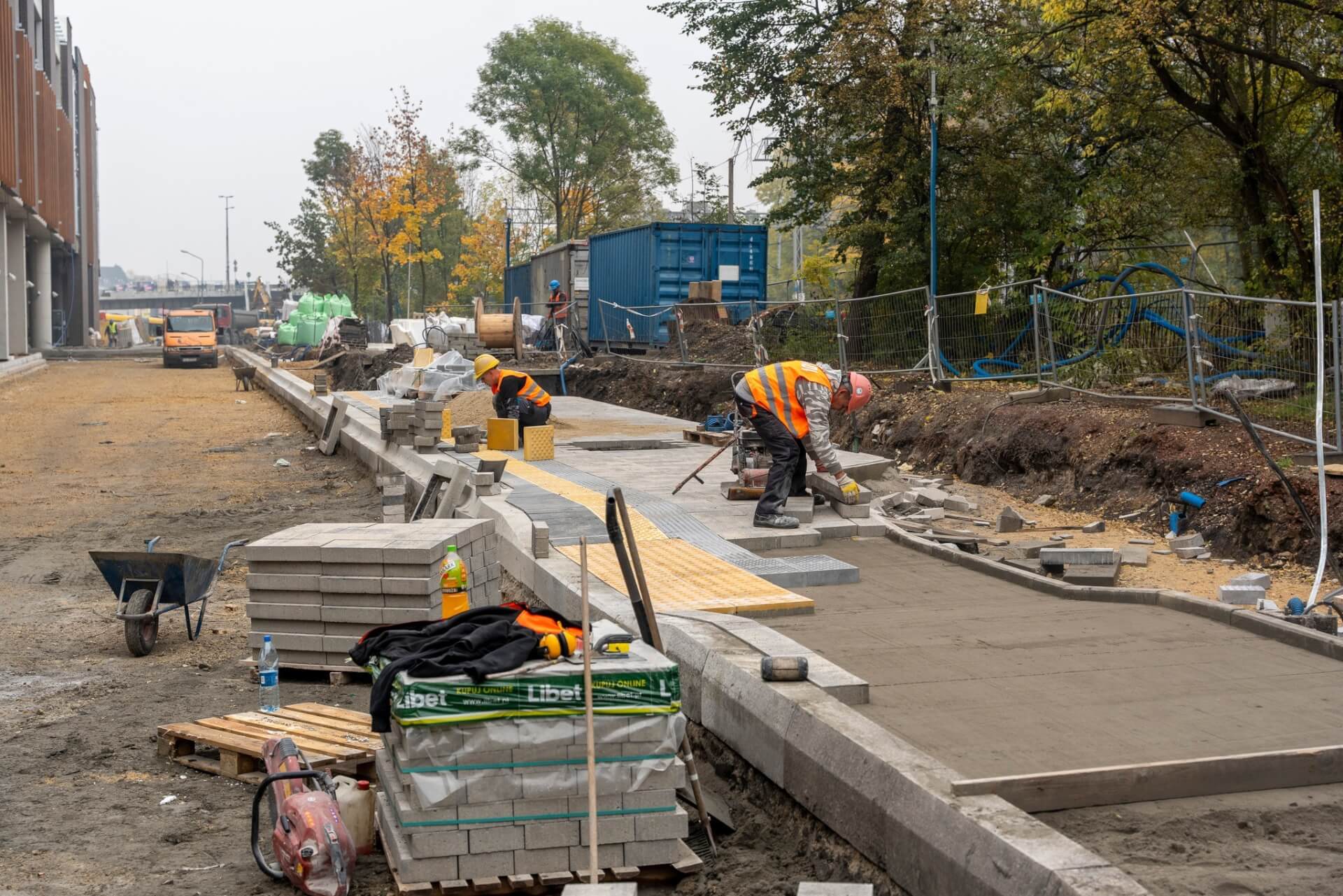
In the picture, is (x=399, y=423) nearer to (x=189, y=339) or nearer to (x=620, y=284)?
(x=620, y=284)

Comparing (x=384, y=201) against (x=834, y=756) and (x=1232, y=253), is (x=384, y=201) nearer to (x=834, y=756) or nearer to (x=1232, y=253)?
(x=1232, y=253)

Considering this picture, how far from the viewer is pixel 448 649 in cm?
529

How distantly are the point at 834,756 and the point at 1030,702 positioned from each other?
1.29 metres

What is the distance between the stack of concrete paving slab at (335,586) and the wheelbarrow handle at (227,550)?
886 mm

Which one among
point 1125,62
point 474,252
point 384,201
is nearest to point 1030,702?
point 1125,62

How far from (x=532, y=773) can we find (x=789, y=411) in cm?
585

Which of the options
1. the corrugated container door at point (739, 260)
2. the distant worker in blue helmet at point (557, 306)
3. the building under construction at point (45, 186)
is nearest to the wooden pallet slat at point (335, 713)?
the corrugated container door at point (739, 260)

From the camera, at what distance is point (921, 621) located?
7.84m

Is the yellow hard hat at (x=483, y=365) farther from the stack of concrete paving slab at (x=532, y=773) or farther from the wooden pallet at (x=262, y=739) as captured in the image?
the stack of concrete paving slab at (x=532, y=773)

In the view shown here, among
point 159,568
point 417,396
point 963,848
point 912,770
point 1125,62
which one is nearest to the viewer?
point 963,848

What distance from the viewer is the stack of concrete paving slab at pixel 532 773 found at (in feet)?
16.5

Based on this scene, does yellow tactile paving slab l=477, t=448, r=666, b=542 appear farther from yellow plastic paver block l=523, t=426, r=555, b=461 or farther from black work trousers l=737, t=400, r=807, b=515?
black work trousers l=737, t=400, r=807, b=515

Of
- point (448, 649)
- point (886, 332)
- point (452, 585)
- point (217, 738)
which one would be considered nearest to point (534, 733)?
point (448, 649)

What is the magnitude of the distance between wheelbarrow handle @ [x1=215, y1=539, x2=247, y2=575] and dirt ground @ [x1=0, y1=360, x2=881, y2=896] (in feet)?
0.57
